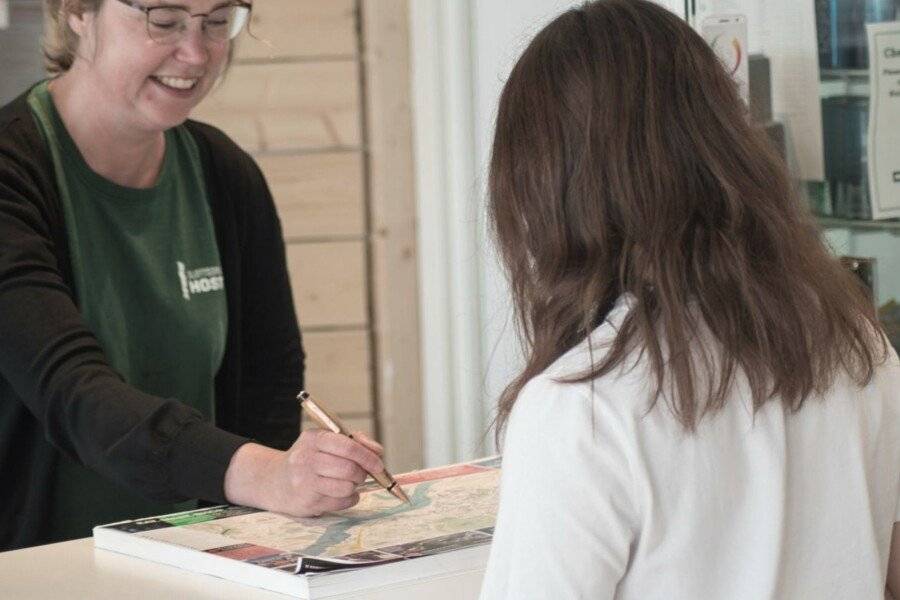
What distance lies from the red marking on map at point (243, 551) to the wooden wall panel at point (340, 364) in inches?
91.0

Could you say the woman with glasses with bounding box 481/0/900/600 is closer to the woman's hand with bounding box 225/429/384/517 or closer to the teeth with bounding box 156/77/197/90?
the woman's hand with bounding box 225/429/384/517

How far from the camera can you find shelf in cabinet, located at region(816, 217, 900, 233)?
5.69 feet

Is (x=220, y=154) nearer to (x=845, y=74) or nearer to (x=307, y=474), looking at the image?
(x=307, y=474)

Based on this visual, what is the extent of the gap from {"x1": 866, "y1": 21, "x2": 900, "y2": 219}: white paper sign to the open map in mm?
628

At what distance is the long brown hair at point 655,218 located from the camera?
0.90 meters

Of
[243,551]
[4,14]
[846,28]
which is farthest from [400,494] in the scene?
[4,14]

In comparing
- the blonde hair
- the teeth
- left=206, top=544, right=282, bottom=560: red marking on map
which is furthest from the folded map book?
the blonde hair

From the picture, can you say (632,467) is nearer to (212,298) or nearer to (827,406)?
(827,406)

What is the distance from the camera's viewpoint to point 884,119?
1.72 meters

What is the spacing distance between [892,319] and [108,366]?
962 millimetres

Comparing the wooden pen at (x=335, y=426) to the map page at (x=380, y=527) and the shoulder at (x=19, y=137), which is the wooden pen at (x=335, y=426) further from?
the shoulder at (x=19, y=137)

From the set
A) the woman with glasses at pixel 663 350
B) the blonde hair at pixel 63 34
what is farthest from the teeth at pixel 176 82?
the woman with glasses at pixel 663 350

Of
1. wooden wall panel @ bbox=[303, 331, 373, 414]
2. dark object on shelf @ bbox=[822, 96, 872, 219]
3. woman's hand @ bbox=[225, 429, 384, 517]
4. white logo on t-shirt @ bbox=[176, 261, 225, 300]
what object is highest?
dark object on shelf @ bbox=[822, 96, 872, 219]

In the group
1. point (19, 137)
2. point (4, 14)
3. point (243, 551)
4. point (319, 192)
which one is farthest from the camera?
point (319, 192)
